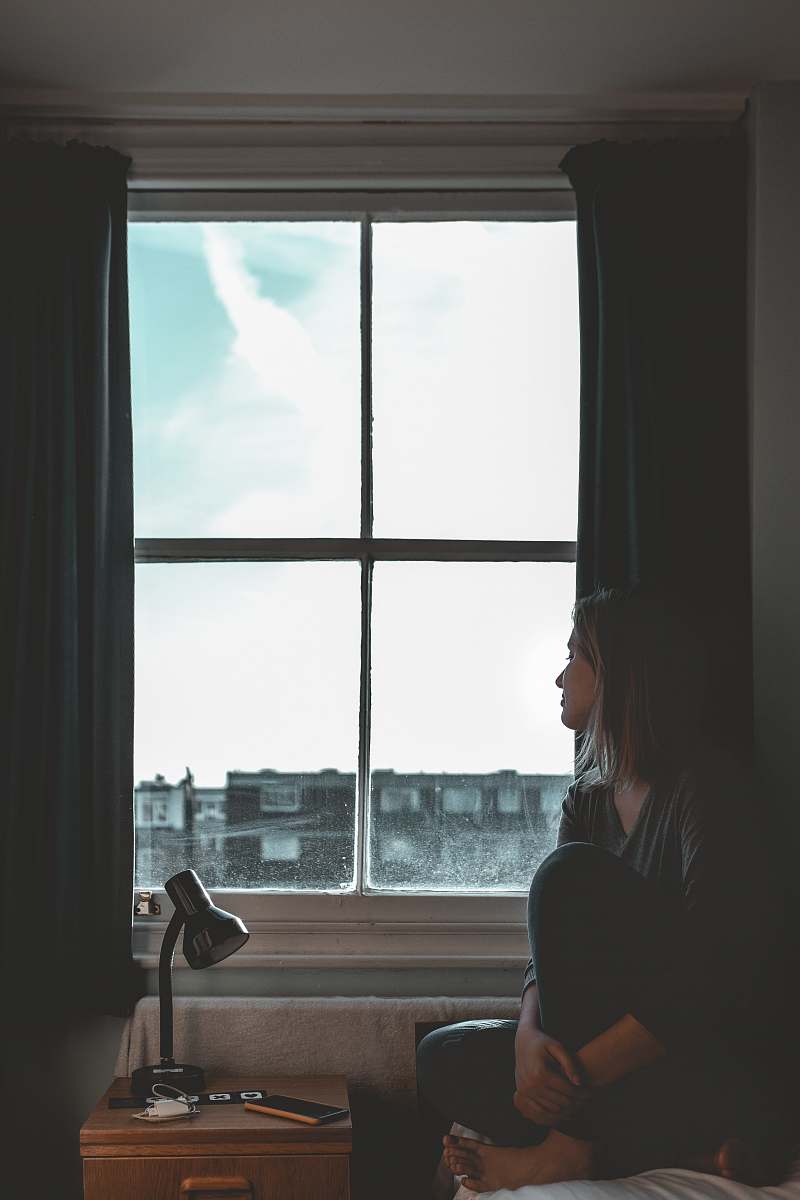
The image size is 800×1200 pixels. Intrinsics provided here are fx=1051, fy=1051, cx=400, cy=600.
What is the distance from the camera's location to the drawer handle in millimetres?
1977

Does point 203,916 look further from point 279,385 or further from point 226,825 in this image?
point 279,385

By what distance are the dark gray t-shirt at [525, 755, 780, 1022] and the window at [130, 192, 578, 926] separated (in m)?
0.67

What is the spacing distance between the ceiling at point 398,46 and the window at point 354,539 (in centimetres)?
30

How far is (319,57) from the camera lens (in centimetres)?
246

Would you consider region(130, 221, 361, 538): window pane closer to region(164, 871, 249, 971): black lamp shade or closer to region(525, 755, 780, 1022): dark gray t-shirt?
region(164, 871, 249, 971): black lamp shade

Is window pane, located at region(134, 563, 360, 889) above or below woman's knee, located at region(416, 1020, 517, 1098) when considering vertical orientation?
above

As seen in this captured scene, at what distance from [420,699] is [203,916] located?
0.77 meters

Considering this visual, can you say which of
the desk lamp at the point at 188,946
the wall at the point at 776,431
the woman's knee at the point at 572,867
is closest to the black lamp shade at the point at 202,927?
the desk lamp at the point at 188,946

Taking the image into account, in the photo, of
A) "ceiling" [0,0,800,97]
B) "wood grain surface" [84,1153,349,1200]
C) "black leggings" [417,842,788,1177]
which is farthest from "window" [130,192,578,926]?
"black leggings" [417,842,788,1177]

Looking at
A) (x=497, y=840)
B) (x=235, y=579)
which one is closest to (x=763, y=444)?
(x=497, y=840)

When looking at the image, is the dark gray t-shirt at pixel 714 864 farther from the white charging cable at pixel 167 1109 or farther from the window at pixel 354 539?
the white charging cable at pixel 167 1109

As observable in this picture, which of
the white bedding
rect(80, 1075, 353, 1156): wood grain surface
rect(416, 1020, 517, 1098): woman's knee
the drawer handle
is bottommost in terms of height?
the drawer handle

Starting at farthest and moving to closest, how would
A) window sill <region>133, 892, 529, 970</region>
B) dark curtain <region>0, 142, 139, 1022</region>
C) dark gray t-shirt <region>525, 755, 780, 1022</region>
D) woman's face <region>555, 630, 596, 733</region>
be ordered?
window sill <region>133, 892, 529, 970</region>
dark curtain <region>0, 142, 139, 1022</region>
woman's face <region>555, 630, 596, 733</region>
dark gray t-shirt <region>525, 755, 780, 1022</region>

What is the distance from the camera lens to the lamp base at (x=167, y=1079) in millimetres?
2197
